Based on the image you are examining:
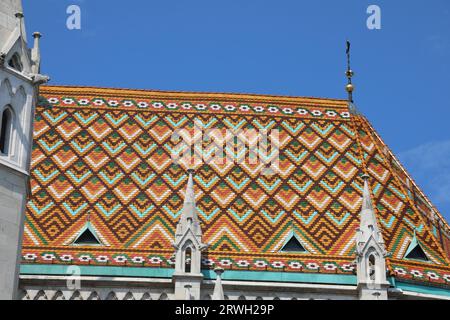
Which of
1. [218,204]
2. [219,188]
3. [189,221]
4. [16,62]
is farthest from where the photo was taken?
[219,188]

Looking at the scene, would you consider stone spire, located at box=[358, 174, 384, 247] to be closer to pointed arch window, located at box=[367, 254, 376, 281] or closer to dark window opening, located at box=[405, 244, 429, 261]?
pointed arch window, located at box=[367, 254, 376, 281]

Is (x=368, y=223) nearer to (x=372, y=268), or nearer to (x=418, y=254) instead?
(x=372, y=268)

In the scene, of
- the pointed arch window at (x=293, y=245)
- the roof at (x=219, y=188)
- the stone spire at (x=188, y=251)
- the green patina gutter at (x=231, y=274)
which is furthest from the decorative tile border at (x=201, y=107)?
the green patina gutter at (x=231, y=274)

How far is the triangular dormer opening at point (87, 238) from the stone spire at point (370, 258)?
4.91 m

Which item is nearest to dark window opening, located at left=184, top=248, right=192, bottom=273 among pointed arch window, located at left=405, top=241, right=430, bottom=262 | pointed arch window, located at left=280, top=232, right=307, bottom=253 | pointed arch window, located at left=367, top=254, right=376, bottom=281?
pointed arch window, located at left=280, top=232, right=307, bottom=253

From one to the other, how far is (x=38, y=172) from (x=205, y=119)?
4166 millimetres

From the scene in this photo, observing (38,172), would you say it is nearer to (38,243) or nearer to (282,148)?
(38,243)

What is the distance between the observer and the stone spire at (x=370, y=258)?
22.6 m

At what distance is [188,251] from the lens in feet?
74.6

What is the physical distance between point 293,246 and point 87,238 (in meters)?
3.94

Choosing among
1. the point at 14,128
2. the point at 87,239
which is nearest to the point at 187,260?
the point at 87,239

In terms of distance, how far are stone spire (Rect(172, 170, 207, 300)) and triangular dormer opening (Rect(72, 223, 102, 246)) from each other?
1.62 meters

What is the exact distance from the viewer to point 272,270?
2298 cm

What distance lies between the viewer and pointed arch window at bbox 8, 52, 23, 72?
18.5 meters
